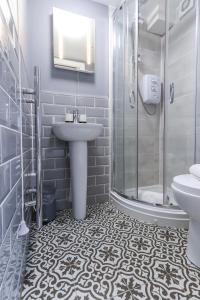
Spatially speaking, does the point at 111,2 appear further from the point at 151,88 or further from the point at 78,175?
the point at 78,175

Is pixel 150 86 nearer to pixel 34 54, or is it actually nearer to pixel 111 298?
pixel 34 54

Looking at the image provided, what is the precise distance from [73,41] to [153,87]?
1.01 m

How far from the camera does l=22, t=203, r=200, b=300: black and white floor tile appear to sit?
33.4 inches

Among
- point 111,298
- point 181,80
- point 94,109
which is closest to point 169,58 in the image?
point 181,80

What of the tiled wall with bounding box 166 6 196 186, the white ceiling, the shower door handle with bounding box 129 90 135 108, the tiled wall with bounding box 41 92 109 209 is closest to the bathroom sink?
the tiled wall with bounding box 41 92 109 209

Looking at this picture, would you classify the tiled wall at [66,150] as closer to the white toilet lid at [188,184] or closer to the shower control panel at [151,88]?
the shower control panel at [151,88]

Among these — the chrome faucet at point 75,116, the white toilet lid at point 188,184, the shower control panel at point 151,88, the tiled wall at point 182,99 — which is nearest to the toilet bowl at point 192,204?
the white toilet lid at point 188,184

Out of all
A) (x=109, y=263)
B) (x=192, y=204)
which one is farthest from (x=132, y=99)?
(x=109, y=263)

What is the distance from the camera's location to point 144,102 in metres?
2.21

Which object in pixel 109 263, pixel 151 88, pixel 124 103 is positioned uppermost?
pixel 151 88

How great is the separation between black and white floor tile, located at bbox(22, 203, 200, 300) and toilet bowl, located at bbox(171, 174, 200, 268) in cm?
8

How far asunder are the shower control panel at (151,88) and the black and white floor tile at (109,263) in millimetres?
1406

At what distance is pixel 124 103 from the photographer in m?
2.04

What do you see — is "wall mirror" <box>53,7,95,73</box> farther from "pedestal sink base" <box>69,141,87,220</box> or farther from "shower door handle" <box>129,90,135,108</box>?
"pedestal sink base" <box>69,141,87,220</box>
